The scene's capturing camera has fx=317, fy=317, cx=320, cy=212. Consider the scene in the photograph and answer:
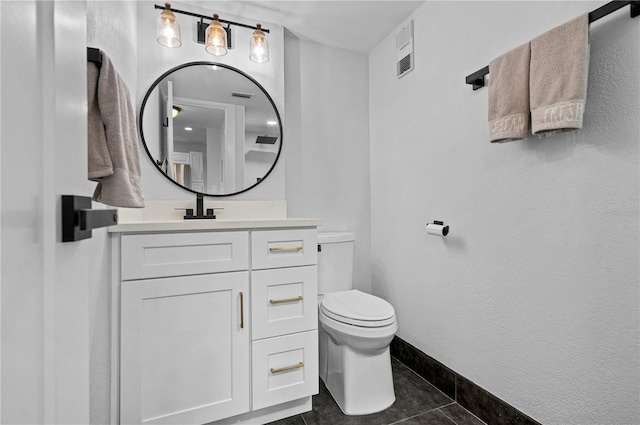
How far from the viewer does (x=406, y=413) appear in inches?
62.3

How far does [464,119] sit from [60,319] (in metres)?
1.75

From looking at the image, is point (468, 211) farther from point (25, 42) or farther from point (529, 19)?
point (25, 42)

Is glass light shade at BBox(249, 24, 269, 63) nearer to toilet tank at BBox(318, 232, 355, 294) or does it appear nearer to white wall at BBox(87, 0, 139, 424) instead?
white wall at BBox(87, 0, 139, 424)

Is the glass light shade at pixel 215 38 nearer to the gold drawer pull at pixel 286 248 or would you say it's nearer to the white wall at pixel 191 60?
the white wall at pixel 191 60

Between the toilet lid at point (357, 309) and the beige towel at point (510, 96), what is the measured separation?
0.95m

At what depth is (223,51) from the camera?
6.26 ft

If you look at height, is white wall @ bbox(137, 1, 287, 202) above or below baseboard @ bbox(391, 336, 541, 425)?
above

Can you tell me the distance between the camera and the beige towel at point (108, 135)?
0.73 meters

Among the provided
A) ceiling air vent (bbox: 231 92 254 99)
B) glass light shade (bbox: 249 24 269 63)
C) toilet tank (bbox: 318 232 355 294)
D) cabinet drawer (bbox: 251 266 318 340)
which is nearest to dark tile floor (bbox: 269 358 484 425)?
cabinet drawer (bbox: 251 266 318 340)

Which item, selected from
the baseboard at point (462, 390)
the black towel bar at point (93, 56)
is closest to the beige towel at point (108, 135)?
the black towel bar at point (93, 56)

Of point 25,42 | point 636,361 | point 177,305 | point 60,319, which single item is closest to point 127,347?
point 177,305

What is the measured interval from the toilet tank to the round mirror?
2.04 feet

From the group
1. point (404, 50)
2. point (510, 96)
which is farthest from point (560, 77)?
point (404, 50)

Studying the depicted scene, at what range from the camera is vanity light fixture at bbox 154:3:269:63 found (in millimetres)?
1773
